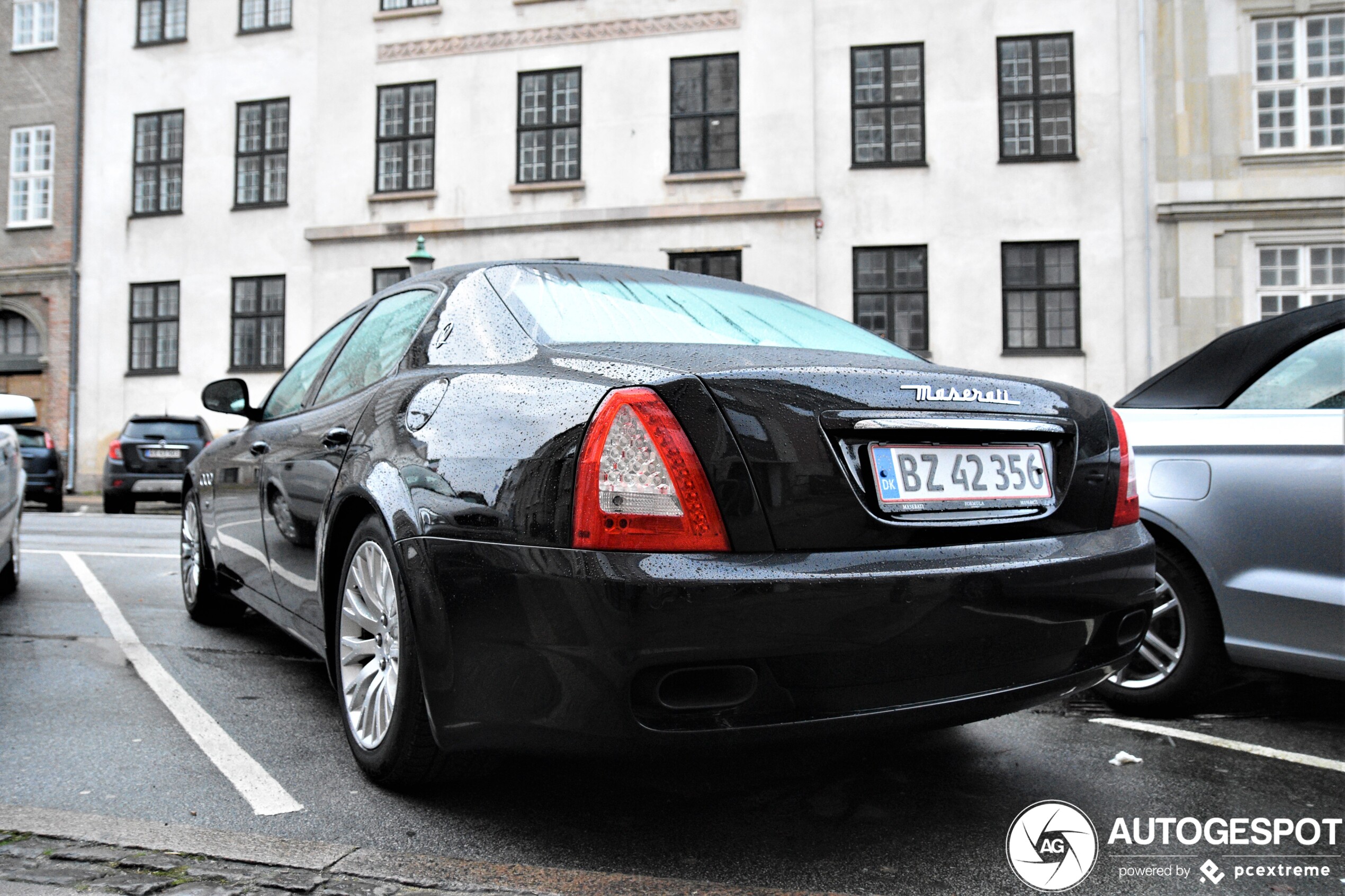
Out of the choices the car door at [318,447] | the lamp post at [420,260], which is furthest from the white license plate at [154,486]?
the car door at [318,447]

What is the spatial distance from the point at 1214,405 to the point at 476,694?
2684 mm

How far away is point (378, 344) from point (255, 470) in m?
0.94

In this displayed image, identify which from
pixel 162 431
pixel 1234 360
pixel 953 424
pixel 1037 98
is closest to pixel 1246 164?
pixel 1037 98

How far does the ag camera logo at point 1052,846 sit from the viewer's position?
219cm

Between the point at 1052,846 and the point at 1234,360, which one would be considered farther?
the point at 1234,360

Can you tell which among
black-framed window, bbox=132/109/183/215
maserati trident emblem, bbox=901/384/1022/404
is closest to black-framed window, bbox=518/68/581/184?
black-framed window, bbox=132/109/183/215

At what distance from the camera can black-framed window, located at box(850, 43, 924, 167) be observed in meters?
17.6

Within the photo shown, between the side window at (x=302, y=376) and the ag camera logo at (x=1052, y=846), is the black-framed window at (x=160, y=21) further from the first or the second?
the ag camera logo at (x=1052, y=846)

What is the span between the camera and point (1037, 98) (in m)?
17.2

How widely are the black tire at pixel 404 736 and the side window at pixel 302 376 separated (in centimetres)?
127

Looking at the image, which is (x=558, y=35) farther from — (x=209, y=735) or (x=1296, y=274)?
(x=209, y=735)

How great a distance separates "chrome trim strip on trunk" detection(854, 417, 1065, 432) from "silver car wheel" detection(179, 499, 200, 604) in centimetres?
382

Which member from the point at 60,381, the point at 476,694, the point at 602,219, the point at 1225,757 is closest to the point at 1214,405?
the point at 1225,757

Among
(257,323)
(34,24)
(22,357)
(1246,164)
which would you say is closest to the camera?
(1246,164)
